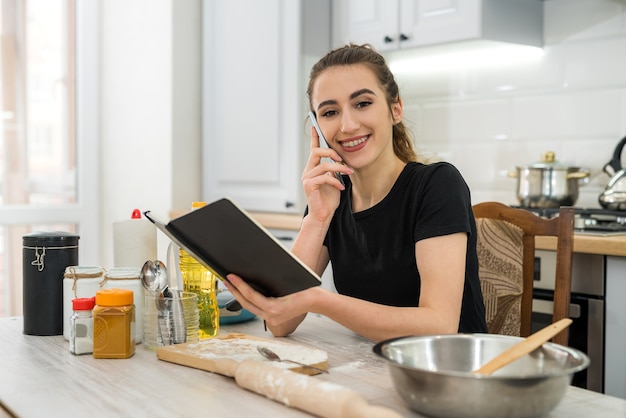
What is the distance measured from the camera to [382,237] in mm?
1678

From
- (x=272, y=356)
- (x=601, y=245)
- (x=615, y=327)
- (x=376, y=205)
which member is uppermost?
(x=376, y=205)

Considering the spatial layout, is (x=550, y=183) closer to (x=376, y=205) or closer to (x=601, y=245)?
(x=601, y=245)

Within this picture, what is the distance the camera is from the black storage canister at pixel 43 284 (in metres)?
1.45

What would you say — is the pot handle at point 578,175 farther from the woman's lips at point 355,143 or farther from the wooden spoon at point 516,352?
the wooden spoon at point 516,352

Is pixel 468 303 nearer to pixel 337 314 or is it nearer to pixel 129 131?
pixel 337 314

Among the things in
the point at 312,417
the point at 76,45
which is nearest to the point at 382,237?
the point at 312,417

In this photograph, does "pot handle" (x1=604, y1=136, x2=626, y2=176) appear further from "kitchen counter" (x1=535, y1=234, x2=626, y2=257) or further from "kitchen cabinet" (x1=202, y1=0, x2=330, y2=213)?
"kitchen cabinet" (x1=202, y1=0, x2=330, y2=213)

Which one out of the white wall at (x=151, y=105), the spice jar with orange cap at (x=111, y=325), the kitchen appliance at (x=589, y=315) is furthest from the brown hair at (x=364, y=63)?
the white wall at (x=151, y=105)

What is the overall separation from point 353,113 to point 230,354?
2.21 feet

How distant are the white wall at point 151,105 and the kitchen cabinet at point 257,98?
0.27ft

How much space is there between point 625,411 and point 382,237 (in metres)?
0.77

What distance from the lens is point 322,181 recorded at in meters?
1.62

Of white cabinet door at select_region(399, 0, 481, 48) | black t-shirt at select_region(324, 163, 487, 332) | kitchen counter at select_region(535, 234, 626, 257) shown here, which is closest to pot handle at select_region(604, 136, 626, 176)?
kitchen counter at select_region(535, 234, 626, 257)

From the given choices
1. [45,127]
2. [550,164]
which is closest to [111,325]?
[550,164]
